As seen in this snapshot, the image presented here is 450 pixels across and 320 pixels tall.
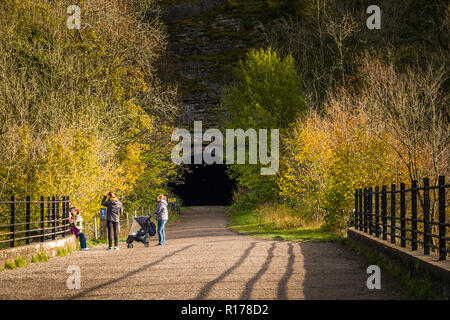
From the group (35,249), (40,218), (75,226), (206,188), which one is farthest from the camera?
(206,188)

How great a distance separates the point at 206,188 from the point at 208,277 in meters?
55.8

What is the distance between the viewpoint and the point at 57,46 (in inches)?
1103

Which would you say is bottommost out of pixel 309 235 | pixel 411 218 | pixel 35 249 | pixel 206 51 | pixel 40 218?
pixel 309 235

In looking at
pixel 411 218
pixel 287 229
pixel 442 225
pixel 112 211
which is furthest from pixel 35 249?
pixel 287 229

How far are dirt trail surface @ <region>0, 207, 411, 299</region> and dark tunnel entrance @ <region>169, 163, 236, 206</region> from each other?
4722 centimetres

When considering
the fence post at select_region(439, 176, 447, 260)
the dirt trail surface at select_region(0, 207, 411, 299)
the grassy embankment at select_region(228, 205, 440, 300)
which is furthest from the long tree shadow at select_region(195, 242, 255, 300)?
the fence post at select_region(439, 176, 447, 260)

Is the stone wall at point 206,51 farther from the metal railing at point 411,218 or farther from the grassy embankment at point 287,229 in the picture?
the metal railing at point 411,218

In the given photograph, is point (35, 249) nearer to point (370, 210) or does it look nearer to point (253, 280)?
point (253, 280)

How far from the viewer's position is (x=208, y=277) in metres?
11.0

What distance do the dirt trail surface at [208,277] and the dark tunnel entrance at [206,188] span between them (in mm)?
47218

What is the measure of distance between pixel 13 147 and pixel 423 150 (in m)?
14.7

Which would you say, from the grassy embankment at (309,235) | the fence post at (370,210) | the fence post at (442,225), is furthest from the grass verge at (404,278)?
the fence post at (370,210)

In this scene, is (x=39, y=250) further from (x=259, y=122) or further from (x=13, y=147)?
(x=259, y=122)
